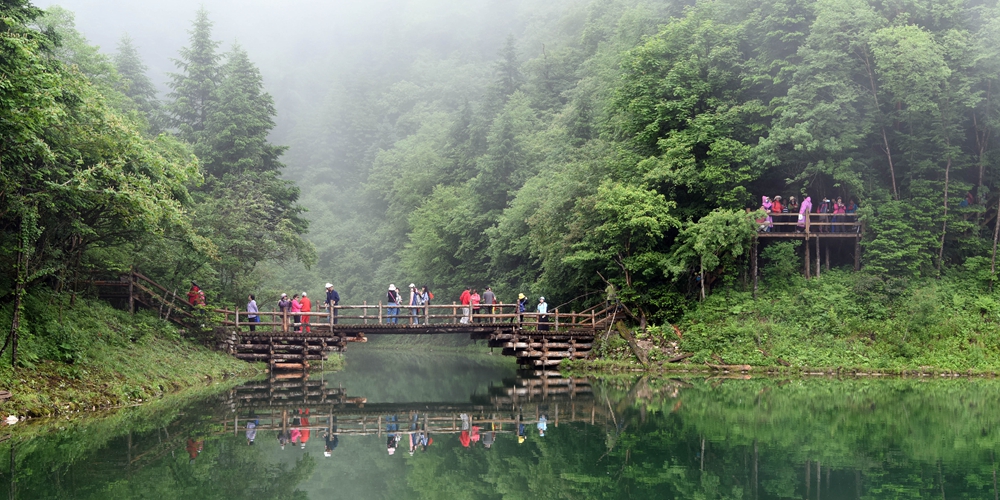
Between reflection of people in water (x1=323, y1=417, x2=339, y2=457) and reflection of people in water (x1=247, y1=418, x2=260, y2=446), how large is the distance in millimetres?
1286

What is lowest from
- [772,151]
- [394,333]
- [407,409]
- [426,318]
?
[407,409]

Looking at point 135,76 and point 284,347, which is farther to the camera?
point 135,76

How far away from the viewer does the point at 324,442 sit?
16.0m

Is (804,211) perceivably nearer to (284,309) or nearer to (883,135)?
(883,135)

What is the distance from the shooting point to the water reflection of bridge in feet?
60.7

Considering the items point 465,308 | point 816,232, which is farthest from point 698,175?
point 465,308

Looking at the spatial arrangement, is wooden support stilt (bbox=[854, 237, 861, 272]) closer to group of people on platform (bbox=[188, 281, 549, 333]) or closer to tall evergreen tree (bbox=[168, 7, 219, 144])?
group of people on platform (bbox=[188, 281, 549, 333])

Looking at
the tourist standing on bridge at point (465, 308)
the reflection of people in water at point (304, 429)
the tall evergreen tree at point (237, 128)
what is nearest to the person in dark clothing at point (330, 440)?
the reflection of people in water at point (304, 429)

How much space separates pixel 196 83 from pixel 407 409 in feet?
83.6

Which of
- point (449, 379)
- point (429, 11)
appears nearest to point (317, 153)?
point (429, 11)

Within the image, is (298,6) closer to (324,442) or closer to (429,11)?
(429,11)

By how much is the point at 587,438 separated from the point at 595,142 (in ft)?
91.5

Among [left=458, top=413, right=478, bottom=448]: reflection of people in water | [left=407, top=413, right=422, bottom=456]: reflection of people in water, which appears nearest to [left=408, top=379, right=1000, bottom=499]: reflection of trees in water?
[left=458, top=413, right=478, bottom=448]: reflection of people in water

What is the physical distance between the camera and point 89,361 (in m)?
20.3
